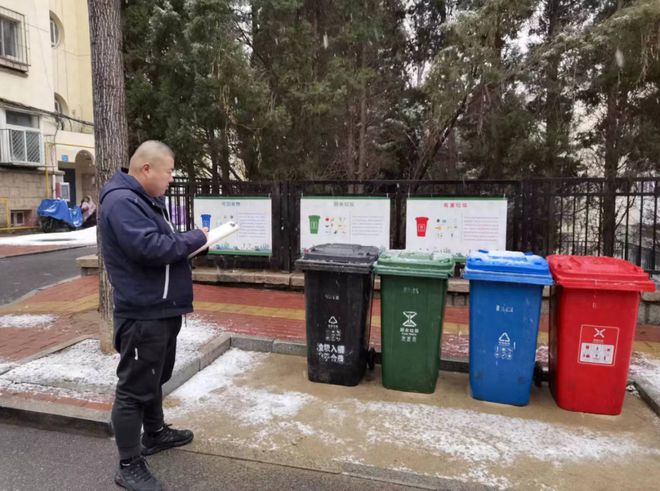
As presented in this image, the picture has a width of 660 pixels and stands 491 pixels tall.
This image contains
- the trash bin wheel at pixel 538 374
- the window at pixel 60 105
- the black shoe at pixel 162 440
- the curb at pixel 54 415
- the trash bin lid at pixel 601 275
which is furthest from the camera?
the window at pixel 60 105

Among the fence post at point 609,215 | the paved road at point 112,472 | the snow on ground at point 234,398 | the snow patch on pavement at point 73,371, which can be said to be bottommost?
the paved road at point 112,472

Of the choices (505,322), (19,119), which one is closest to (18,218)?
(19,119)

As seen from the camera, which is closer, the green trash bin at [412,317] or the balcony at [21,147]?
the green trash bin at [412,317]

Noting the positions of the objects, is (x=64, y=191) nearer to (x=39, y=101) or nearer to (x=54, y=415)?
(x=39, y=101)

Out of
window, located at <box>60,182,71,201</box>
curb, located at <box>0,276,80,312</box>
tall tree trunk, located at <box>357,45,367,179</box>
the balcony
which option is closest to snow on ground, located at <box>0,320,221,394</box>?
curb, located at <box>0,276,80,312</box>

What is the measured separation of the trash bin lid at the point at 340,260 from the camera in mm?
4137

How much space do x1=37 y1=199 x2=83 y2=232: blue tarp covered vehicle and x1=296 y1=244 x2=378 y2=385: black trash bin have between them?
742 inches

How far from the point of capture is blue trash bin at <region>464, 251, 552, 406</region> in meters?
3.83

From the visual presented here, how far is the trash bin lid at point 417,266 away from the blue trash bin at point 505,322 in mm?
193

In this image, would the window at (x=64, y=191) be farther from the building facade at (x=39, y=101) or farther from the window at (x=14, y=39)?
the window at (x=14, y=39)

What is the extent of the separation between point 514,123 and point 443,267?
6.14 meters

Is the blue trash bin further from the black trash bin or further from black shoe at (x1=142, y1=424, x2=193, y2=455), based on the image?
black shoe at (x1=142, y1=424, x2=193, y2=455)

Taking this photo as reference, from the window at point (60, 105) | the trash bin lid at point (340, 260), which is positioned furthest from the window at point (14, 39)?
the trash bin lid at point (340, 260)

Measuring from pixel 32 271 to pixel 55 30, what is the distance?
1664 centimetres
